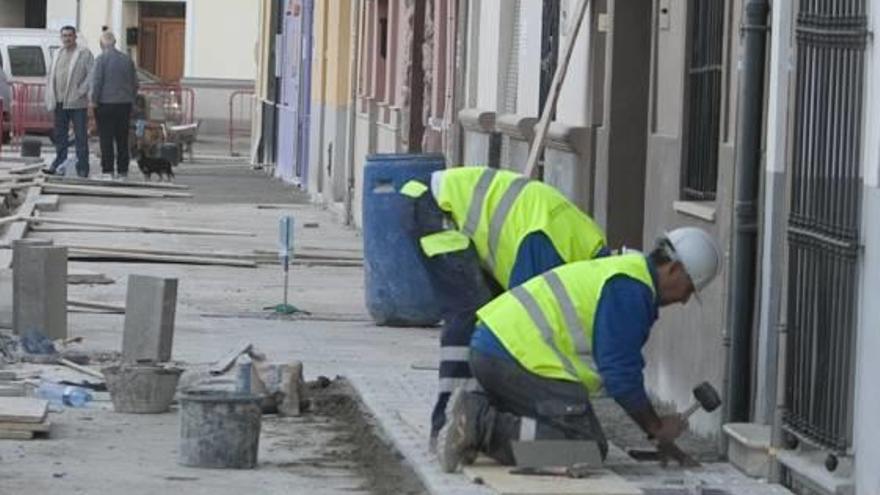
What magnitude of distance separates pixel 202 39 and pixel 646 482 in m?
50.8

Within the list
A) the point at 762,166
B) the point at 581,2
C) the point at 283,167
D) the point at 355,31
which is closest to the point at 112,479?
the point at 762,166

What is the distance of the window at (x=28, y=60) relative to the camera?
A: 49.0m

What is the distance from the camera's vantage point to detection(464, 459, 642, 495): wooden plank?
10.1 m

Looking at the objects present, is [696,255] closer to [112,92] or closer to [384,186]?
[384,186]

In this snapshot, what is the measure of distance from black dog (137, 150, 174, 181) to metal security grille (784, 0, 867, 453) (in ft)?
85.6

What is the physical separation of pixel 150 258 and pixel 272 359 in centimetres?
746

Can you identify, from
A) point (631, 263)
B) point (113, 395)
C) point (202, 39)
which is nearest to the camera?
point (631, 263)

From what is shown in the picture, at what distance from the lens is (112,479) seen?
1102cm

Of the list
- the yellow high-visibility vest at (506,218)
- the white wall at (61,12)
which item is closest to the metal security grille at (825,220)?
the yellow high-visibility vest at (506,218)

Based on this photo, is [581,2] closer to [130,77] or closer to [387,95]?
[387,95]

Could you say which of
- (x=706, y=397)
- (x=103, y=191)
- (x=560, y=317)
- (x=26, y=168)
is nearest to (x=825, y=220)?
(x=706, y=397)

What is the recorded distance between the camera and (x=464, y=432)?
1062 cm

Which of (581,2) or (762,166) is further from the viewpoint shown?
(581,2)

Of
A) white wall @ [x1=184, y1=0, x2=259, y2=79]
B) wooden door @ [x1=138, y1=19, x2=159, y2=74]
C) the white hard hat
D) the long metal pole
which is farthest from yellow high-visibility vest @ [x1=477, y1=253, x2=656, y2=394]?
wooden door @ [x1=138, y1=19, x2=159, y2=74]
